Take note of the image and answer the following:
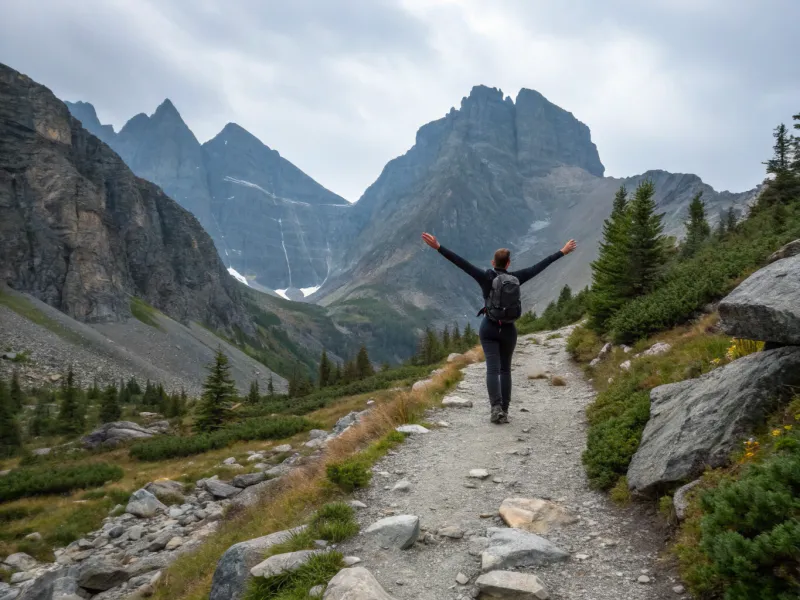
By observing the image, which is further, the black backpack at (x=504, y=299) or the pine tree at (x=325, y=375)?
the pine tree at (x=325, y=375)

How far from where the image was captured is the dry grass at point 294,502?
7.30 metres

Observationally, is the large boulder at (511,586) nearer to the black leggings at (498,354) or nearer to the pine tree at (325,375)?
the black leggings at (498,354)

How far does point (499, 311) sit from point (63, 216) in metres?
148

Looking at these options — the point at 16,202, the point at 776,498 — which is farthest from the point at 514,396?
the point at 16,202

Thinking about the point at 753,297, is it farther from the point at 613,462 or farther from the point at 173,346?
the point at 173,346

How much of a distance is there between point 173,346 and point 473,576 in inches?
5071

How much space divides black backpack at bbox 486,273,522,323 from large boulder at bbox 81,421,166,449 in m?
34.8

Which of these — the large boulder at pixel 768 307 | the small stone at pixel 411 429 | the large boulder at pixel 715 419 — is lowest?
the small stone at pixel 411 429

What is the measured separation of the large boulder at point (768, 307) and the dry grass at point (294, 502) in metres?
6.18

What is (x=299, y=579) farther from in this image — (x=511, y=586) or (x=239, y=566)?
(x=511, y=586)

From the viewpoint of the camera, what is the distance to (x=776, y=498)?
11.5ft

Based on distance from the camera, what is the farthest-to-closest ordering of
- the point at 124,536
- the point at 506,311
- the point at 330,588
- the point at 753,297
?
the point at 124,536 < the point at 506,311 < the point at 753,297 < the point at 330,588

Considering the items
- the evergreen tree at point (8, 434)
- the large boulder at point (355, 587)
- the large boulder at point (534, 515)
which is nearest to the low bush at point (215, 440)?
the evergreen tree at point (8, 434)

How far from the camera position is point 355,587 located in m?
4.45
